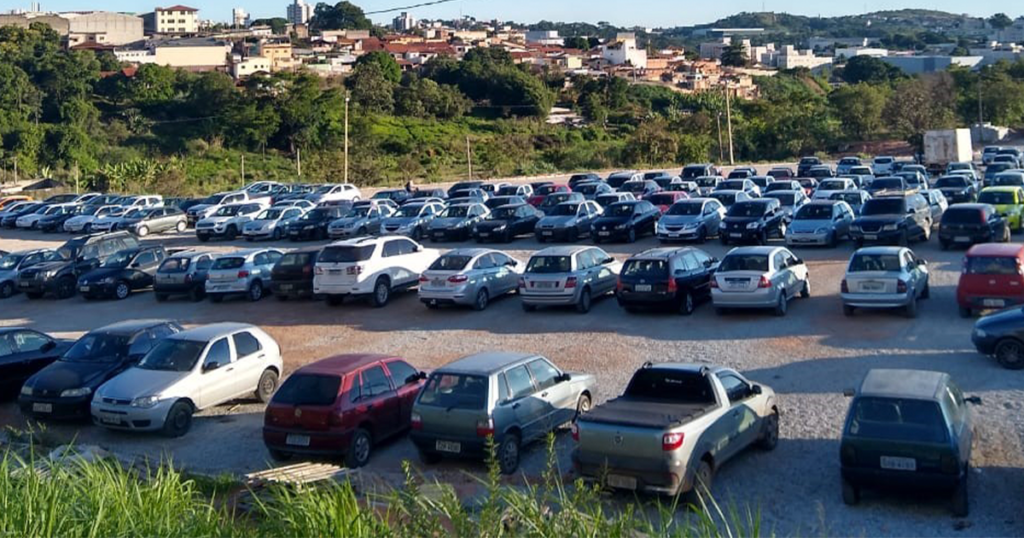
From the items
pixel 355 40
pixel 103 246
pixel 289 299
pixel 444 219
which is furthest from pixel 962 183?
pixel 355 40

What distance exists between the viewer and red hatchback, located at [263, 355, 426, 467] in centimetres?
1464

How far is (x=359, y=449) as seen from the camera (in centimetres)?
1494

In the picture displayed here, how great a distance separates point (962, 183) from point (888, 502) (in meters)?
31.5

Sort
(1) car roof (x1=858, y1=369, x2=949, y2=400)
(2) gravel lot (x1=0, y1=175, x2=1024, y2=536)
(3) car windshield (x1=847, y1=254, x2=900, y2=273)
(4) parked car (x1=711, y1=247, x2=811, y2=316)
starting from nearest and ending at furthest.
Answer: (1) car roof (x1=858, y1=369, x2=949, y2=400), (2) gravel lot (x1=0, y1=175, x2=1024, y2=536), (3) car windshield (x1=847, y1=254, x2=900, y2=273), (4) parked car (x1=711, y1=247, x2=811, y2=316)

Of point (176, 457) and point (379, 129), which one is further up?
point (379, 129)

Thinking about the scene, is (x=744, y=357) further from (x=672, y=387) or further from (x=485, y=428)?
(x=485, y=428)

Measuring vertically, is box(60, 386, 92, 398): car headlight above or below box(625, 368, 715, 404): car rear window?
below

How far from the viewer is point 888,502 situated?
12289 mm

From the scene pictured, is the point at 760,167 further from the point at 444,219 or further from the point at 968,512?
the point at 968,512

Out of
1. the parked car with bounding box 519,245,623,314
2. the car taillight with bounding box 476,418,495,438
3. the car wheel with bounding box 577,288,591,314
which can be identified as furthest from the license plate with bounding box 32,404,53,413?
the car wheel with bounding box 577,288,591,314

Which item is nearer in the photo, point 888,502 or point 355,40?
point 888,502

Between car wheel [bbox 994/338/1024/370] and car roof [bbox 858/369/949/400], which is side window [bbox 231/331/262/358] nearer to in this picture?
car roof [bbox 858/369/949/400]

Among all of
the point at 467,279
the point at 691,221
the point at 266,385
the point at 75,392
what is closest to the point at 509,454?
the point at 266,385

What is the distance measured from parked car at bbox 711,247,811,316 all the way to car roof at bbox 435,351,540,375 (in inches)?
333
